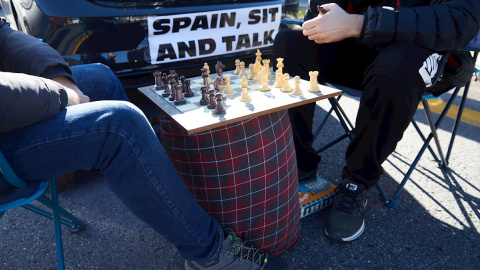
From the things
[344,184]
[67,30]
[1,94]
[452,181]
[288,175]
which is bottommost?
[452,181]

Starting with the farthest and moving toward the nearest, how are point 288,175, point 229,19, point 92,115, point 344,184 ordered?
point 229,19 → point 344,184 → point 288,175 → point 92,115

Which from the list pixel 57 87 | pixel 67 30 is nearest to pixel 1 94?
pixel 57 87

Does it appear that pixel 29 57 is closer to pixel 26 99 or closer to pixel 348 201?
pixel 26 99

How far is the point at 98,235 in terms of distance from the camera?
1.71 metres

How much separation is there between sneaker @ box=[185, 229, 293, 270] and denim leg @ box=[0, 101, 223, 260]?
204mm

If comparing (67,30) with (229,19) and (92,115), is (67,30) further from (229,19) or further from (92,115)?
(92,115)

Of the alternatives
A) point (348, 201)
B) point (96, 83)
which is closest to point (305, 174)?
point (348, 201)

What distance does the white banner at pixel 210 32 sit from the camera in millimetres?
2037

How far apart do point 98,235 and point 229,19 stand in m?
1.47

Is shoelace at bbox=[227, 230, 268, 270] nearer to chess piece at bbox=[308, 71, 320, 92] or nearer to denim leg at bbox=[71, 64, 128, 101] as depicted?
chess piece at bbox=[308, 71, 320, 92]

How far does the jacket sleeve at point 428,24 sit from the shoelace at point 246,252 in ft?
3.44

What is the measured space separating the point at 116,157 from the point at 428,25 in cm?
137

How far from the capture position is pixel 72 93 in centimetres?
124

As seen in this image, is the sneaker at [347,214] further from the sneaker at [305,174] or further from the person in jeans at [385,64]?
the sneaker at [305,174]
